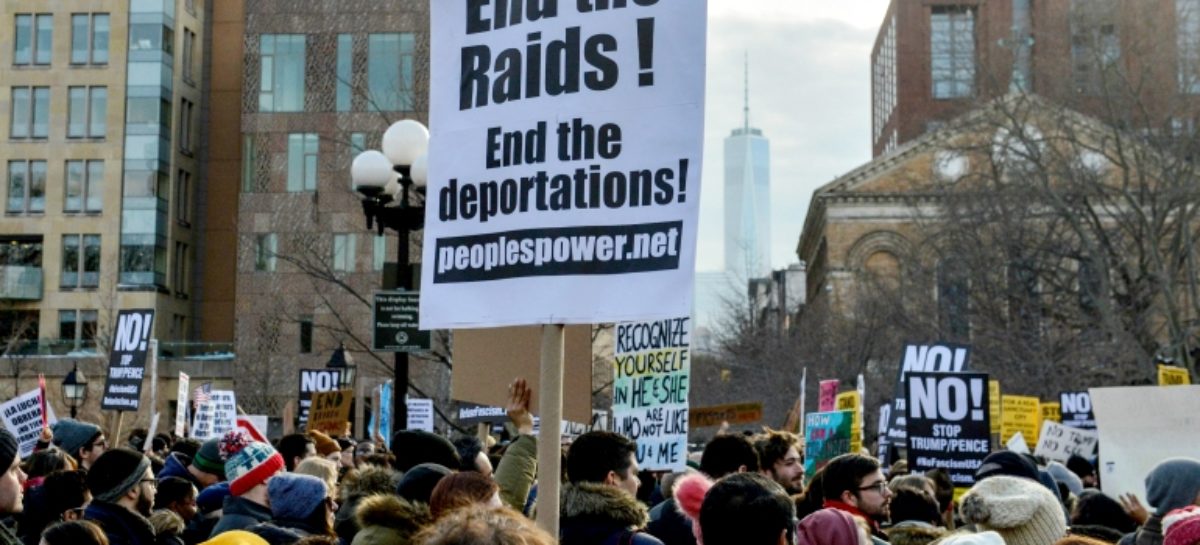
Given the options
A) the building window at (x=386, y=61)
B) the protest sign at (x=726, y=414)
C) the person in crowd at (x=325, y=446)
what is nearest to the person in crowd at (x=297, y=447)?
the person in crowd at (x=325, y=446)

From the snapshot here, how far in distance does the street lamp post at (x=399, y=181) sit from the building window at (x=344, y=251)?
5392 centimetres

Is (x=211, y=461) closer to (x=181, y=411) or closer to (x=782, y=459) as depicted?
(x=782, y=459)

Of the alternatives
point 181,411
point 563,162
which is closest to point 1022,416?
point 181,411

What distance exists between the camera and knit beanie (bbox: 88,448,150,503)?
7734 mm

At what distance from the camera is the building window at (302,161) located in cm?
7088

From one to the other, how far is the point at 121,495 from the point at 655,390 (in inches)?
213

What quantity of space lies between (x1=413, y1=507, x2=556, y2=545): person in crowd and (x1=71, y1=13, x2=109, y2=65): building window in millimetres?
74198

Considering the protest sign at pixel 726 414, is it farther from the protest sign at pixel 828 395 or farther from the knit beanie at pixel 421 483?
the knit beanie at pixel 421 483

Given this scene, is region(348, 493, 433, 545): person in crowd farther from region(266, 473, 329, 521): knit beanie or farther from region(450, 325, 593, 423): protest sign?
region(266, 473, 329, 521): knit beanie

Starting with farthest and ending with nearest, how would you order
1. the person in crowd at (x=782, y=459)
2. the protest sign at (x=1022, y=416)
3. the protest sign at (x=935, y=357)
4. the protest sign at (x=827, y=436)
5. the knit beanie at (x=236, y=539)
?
the protest sign at (x=1022, y=416) → the protest sign at (x=935, y=357) → the protest sign at (x=827, y=436) → the person in crowd at (x=782, y=459) → the knit beanie at (x=236, y=539)

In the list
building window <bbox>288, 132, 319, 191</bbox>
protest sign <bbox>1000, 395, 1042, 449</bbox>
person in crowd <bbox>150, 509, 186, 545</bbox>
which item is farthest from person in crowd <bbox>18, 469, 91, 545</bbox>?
building window <bbox>288, 132, 319, 191</bbox>

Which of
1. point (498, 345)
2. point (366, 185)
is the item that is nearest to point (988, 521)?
point (498, 345)

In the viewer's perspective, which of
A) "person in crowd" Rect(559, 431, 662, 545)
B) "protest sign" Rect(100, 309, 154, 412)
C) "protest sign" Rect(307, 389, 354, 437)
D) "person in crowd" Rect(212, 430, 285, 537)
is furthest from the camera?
"protest sign" Rect(100, 309, 154, 412)

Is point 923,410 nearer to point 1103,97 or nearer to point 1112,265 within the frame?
point 1103,97
